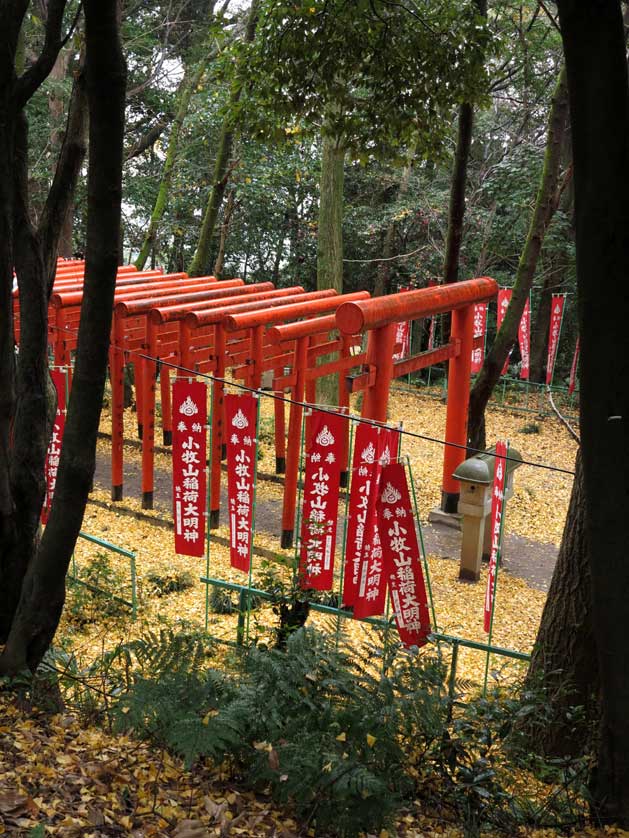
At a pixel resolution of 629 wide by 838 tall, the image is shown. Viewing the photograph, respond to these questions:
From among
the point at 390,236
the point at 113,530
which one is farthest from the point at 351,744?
the point at 390,236

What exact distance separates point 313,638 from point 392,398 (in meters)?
14.6

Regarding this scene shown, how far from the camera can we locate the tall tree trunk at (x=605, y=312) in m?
3.12

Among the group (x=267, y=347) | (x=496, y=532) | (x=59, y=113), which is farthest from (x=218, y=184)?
(x=496, y=532)

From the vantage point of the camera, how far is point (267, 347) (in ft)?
38.9

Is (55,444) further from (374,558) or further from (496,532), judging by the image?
(496,532)

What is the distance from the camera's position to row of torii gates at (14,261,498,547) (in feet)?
31.8

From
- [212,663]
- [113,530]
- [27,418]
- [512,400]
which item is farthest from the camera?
[512,400]

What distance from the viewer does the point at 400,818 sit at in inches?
148

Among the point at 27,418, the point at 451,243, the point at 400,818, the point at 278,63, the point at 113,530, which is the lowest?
the point at 113,530

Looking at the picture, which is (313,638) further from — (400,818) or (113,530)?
(113,530)

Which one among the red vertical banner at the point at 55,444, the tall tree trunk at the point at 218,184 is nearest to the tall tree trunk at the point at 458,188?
the red vertical banner at the point at 55,444

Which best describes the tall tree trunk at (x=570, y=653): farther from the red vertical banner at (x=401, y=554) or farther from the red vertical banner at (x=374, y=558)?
the red vertical banner at (x=374, y=558)

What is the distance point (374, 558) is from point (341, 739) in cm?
380

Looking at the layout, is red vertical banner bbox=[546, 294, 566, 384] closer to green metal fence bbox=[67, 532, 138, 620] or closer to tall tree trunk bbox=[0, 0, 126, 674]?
green metal fence bbox=[67, 532, 138, 620]
